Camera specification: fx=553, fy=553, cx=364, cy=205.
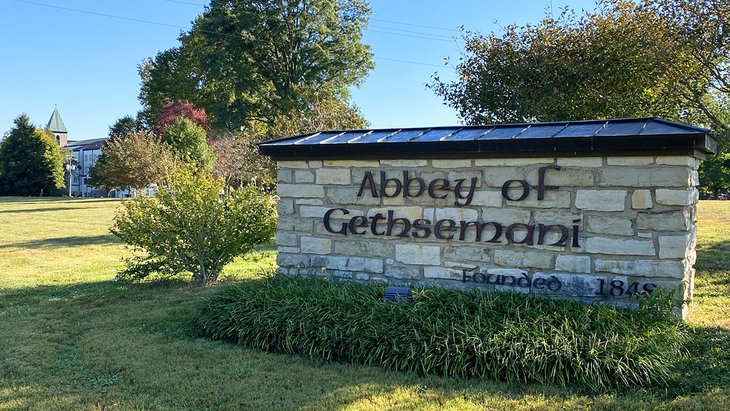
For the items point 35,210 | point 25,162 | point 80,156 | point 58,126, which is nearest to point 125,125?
point 25,162

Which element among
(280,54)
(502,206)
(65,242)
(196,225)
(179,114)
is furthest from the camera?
(179,114)

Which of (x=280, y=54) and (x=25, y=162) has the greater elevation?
(x=280, y=54)

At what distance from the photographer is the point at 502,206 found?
5.70m

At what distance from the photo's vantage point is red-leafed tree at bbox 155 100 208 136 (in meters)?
34.8

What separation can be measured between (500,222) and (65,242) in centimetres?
1406

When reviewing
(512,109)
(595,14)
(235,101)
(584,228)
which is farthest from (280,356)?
(235,101)

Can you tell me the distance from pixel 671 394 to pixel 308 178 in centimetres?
431

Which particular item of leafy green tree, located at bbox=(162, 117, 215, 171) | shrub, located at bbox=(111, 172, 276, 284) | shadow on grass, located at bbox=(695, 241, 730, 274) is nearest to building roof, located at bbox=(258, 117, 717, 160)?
shrub, located at bbox=(111, 172, 276, 284)

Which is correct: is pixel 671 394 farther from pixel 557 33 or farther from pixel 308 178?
pixel 557 33

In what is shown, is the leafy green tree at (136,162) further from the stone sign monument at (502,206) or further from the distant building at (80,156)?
the distant building at (80,156)

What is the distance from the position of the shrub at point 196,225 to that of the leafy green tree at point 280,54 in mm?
20489

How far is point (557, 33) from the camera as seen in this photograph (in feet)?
36.2

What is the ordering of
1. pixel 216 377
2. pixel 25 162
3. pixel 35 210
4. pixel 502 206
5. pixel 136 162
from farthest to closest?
pixel 25 162 < pixel 35 210 < pixel 136 162 < pixel 502 206 < pixel 216 377

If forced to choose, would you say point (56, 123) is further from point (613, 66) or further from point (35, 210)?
point (613, 66)
